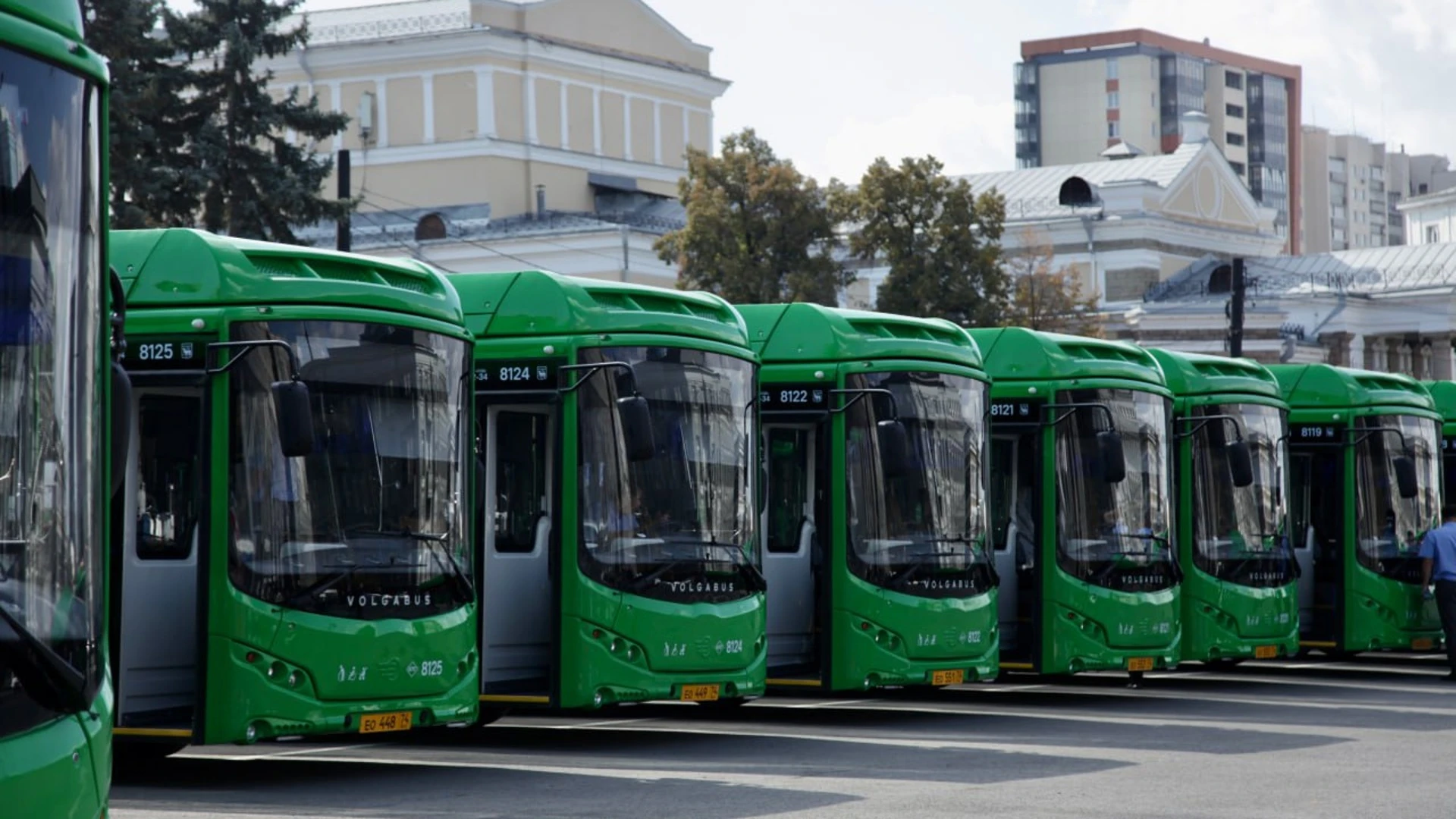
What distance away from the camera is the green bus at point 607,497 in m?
13.9

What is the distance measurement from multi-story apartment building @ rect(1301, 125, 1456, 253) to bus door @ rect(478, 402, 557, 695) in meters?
162

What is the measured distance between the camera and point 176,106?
37938 mm

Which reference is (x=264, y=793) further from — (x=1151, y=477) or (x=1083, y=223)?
(x=1083, y=223)

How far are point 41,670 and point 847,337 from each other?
10.7 meters

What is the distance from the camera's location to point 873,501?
52.6ft

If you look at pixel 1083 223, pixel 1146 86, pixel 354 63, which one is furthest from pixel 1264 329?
pixel 1146 86

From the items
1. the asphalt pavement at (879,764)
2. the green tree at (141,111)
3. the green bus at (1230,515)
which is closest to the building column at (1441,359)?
the green tree at (141,111)

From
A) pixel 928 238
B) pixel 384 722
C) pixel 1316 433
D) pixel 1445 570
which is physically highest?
pixel 928 238

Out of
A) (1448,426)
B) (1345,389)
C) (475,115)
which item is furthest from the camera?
(475,115)

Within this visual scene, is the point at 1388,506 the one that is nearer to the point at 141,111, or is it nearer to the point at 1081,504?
the point at 1081,504

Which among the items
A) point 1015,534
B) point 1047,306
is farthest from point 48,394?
point 1047,306

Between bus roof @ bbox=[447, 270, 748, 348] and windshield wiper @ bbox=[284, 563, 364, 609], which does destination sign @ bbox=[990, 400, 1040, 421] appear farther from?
windshield wiper @ bbox=[284, 563, 364, 609]

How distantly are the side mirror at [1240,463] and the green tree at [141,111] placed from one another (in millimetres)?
19727

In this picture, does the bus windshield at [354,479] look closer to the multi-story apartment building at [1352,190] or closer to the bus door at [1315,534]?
the bus door at [1315,534]
